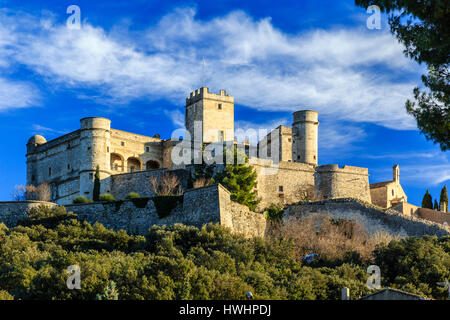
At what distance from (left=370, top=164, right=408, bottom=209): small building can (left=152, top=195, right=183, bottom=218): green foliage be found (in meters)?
19.7

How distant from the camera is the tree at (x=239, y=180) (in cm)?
4166

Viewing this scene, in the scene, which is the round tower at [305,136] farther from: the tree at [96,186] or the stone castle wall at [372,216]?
the tree at [96,186]

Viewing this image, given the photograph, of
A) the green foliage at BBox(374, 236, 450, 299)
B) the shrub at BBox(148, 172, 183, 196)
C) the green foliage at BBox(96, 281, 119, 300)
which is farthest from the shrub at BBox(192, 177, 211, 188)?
the green foliage at BBox(96, 281, 119, 300)

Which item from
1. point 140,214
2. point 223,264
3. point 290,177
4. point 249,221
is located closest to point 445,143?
point 223,264

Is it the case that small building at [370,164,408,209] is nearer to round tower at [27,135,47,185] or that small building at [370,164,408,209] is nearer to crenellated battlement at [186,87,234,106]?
crenellated battlement at [186,87,234,106]

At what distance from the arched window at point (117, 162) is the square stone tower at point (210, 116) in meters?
6.47

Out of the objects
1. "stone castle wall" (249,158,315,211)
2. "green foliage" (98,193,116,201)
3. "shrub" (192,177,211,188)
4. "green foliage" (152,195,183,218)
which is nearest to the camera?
"green foliage" (152,195,183,218)

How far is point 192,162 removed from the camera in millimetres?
49812

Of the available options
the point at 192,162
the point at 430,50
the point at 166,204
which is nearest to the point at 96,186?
the point at 192,162

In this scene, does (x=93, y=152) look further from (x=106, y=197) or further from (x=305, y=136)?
(x=305, y=136)

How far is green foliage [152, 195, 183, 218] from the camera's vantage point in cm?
3978

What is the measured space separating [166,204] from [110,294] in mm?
15051

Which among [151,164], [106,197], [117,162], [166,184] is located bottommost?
[106,197]

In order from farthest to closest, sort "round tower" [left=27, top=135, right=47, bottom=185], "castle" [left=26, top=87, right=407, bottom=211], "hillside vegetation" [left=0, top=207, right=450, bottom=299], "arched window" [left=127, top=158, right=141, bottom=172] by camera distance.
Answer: "round tower" [left=27, top=135, right=47, bottom=185]
"arched window" [left=127, top=158, right=141, bottom=172]
"castle" [left=26, top=87, right=407, bottom=211]
"hillside vegetation" [left=0, top=207, right=450, bottom=299]
